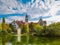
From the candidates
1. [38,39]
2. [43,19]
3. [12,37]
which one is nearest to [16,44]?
[12,37]

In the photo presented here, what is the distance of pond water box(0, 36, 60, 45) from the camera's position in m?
3.97

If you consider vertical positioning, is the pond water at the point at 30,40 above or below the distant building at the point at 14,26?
below

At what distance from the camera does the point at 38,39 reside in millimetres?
3998

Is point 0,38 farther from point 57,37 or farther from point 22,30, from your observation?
point 57,37

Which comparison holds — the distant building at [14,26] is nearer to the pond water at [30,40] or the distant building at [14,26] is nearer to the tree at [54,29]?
the pond water at [30,40]

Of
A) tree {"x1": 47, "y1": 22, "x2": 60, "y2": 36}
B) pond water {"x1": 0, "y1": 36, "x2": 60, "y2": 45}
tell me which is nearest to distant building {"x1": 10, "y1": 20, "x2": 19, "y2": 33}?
pond water {"x1": 0, "y1": 36, "x2": 60, "y2": 45}

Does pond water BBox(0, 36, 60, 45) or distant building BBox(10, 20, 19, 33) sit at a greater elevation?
distant building BBox(10, 20, 19, 33)

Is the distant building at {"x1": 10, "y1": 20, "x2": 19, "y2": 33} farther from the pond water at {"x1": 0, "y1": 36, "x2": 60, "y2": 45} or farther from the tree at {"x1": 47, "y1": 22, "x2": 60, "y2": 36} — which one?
the tree at {"x1": 47, "y1": 22, "x2": 60, "y2": 36}

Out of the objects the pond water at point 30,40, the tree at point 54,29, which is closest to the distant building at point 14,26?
the pond water at point 30,40

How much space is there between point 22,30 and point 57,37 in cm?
60

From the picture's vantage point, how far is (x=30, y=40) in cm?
400

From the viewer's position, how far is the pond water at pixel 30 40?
3966mm

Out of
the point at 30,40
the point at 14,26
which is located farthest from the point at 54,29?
the point at 14,26

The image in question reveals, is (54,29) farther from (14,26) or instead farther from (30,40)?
(14,26)
